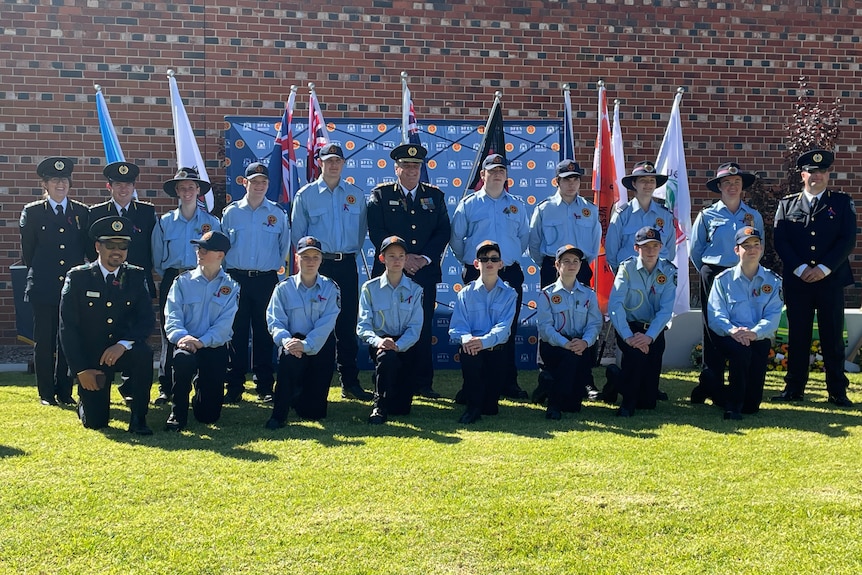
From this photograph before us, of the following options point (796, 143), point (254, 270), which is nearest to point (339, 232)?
point (254, 270)

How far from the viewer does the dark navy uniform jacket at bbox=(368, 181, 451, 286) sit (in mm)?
6906

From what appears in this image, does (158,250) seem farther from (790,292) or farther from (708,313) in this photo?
Answer: (790,292)

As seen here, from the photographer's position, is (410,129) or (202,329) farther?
(410,129)

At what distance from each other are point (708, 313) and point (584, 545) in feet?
11.2

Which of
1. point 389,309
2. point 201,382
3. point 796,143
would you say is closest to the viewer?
point 201,382

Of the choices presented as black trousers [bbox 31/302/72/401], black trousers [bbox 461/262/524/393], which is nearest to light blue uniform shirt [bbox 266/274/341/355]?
black trousers [bbox 461/262/524/393]

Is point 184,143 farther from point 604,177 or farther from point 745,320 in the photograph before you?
point 745,320

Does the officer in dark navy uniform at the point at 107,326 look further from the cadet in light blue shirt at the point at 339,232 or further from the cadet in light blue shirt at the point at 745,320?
the cadet in light blue shirt at the point at 745,320

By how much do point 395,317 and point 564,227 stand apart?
1.70m

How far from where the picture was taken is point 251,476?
Result: 14.6ft

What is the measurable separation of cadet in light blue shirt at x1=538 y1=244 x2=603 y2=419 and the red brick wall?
153 inches

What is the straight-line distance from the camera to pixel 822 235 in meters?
6.73

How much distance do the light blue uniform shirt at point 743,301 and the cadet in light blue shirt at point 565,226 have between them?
109 cm

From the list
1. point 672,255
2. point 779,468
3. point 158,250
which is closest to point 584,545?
point 779,468
